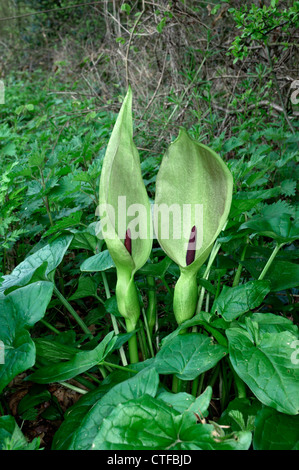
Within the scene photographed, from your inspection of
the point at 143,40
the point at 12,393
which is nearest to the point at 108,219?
the point at 12,393

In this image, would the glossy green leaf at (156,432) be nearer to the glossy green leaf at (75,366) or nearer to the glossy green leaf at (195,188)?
the glossy green leaf at (75,366)

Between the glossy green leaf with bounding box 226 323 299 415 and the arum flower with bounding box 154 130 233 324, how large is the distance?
15cm

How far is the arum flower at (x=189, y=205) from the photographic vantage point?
0.76 m

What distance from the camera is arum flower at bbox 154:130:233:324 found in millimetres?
757

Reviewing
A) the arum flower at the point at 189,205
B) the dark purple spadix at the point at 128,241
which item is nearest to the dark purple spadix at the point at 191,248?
the arum flower at the point at 189,205

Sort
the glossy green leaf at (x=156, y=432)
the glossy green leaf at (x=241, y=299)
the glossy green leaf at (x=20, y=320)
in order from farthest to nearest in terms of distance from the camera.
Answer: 1. the glossy green leaf at (x=241, y=299)
2. the glossy green leaf at (x=20, y=320)
3. the glossy green leaf at (x=156, y=432)

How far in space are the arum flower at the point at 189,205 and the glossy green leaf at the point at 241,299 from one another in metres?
0.07

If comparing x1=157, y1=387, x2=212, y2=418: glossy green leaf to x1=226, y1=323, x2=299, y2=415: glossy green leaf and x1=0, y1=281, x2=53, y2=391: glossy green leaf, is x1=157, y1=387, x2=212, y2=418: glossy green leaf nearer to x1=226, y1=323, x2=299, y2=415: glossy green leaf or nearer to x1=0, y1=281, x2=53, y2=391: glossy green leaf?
x1=226, y1=323, x2=299, y2=415: glossy green leaf

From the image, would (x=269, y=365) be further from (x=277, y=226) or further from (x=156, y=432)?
(x=277, y=226)

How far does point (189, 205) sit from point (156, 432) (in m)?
0.40

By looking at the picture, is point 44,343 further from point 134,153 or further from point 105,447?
point 134,153

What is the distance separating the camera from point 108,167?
0.76 meters

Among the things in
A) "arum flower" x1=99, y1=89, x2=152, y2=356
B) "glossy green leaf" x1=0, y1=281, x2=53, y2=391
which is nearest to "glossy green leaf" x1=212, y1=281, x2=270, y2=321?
"arum flower" x1=99, y1=89, x2=152, y2=356

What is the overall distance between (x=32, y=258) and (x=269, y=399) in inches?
23.2
